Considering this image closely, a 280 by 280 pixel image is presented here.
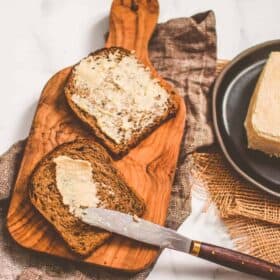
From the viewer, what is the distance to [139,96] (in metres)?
1.84

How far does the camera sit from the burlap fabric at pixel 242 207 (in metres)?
1.82

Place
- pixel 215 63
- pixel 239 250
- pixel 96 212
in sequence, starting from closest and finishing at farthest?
pixel 96 212, pixel 239 250, pixel 215 63

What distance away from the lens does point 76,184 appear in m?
1.73

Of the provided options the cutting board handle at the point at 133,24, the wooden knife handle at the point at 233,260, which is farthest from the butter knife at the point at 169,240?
the cutting board handle at the point at 133,24

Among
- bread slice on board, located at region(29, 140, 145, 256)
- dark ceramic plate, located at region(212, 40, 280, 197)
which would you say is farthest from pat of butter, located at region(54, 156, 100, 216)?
dark ceramic plate, located at region(212, 40, 280, 197)

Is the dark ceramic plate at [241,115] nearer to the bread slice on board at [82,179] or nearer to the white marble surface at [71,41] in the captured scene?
the white marble surface at [71,41]

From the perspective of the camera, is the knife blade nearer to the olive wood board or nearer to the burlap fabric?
the olive wood board

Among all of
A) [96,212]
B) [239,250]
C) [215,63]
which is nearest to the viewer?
[96,212]

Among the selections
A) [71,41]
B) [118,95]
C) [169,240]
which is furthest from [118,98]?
[169,240]

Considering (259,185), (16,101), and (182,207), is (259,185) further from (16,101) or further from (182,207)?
(16,101)

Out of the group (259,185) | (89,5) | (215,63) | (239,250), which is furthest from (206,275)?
(89,5)

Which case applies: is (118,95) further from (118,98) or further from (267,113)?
(267,113)

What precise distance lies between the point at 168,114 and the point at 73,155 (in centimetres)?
29

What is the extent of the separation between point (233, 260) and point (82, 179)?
445 mm
